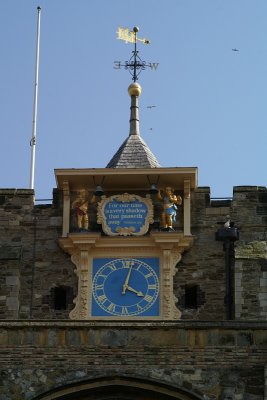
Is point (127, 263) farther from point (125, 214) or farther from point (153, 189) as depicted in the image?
point (153, 189)

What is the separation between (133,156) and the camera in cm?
4084

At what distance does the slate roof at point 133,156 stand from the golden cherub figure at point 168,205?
1.45m

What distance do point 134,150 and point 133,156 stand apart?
0.36 meters

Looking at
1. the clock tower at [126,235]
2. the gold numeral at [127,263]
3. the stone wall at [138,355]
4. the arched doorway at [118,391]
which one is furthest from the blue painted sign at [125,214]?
the arched doorway at [118,391]

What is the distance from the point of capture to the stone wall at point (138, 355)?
28.9 meters

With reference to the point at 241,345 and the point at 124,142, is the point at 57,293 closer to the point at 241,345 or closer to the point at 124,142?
the point at 124,142

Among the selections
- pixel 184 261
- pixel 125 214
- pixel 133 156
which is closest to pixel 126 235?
pixel 125 214

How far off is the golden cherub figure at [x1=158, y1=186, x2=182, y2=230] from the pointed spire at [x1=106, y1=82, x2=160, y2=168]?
1.45 metres

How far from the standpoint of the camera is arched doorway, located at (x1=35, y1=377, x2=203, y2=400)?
2862 cm

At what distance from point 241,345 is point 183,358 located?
1128 mm

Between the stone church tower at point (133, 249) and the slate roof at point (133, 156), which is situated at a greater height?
the slate roof at point (133, 156)

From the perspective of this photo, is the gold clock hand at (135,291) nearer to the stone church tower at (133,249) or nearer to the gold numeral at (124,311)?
the stone church tower at (133,249)

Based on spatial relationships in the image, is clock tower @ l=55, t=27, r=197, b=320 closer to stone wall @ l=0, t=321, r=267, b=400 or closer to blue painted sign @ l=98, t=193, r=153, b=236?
blue painted sign @ l=98, t=193, r=153, b=236

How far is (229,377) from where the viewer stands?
28.9m
